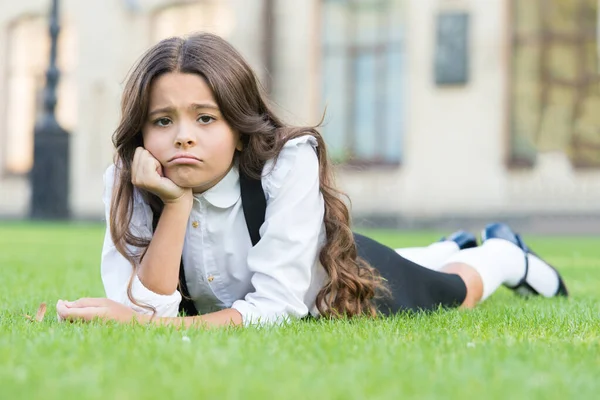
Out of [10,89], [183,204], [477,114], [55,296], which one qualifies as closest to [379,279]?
[183,204]

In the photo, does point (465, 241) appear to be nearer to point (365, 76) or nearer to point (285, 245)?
point (285, 245)

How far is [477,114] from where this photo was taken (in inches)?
545

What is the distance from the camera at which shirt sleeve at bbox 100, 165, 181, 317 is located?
9.15ft

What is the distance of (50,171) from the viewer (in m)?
13.9

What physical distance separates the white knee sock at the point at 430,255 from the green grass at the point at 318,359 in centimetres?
76

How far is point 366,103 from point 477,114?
177 cm

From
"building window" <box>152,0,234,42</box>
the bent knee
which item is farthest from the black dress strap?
"building window" <box>152,0,234,42</box>

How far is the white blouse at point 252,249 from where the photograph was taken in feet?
9.32

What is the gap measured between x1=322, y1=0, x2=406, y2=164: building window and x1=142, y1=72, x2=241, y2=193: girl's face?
11.6m

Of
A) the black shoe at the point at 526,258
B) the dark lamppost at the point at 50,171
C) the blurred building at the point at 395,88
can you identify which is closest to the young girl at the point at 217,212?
the black shoe at the point at 526,258

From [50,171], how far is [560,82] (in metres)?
7.25

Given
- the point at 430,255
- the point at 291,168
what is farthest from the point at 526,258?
the point at 291,168

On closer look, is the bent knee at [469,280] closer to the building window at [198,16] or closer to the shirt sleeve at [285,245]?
the shirt sleeve at [285,245]

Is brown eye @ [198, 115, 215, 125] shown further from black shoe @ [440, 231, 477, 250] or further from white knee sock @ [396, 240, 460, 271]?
black shoe @ [440, 231, 477, 250]
